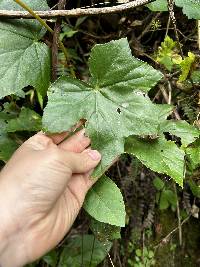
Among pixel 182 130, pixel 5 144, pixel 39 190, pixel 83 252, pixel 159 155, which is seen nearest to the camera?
pixel 39 190

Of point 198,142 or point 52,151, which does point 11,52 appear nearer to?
point 52,151

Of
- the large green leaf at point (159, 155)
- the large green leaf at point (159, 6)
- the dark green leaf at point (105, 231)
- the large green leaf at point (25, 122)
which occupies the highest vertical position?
the large green leaf at point (159, 6)

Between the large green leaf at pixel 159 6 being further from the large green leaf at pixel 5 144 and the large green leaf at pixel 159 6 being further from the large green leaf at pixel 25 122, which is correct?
the large green leaf at pixel 5 144

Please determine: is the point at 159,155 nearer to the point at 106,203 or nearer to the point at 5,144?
the point at 106,203

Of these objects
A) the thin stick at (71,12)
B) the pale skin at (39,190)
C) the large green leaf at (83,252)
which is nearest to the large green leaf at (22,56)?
the thin stick at (71,12)

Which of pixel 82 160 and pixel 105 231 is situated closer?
pixel 82 160

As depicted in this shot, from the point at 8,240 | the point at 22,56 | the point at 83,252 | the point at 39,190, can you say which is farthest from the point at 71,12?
the point at 83,252
